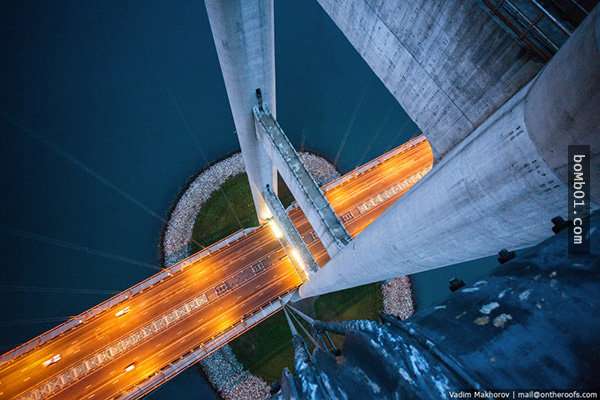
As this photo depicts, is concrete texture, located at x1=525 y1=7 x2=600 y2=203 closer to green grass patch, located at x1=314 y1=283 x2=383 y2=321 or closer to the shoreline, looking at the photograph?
green grass patch, located at x1=314 y1=283 x2=383 y2=321

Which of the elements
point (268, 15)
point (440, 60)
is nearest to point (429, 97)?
point (440, 60)

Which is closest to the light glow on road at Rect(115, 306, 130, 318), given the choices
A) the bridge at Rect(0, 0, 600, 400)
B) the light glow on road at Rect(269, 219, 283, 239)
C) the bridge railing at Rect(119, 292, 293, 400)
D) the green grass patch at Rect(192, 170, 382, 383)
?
the bridge at Rect(0, 0, 600, 400)

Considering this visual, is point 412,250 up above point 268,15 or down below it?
below

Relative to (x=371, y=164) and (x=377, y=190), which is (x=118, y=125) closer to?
(x=371, y=164)

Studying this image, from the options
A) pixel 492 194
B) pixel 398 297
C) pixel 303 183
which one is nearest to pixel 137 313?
pixel 303 183

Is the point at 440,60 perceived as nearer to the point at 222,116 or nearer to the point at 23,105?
the point at 222,116

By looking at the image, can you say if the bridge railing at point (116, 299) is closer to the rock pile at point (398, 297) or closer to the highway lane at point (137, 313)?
the highway lane at point (137, 313)
